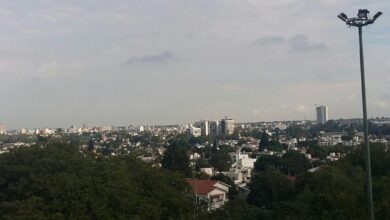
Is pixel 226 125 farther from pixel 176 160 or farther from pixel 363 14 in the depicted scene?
pixel 363 14

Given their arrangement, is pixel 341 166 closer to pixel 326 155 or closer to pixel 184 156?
pixel 184 156

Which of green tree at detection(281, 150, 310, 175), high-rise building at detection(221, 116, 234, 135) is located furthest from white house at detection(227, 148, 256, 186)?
high-rise building at detection(221, 116, 234, 135)

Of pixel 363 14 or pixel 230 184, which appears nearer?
pixel 363 14

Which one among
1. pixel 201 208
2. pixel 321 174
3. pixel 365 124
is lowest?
pixel 201 208

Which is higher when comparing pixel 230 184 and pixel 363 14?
pixel 363 14

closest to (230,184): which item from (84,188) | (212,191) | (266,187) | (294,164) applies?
(212,191)

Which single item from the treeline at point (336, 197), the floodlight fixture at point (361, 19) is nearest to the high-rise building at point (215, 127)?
the treeline at point (336, 197)

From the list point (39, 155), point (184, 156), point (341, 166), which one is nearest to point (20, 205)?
point (39, 155)

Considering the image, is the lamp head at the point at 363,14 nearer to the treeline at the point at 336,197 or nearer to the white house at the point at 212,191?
the treeline at the point at 336,197

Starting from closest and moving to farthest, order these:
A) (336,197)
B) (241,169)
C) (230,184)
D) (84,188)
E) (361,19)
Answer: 1. (361,19)
2. (336,197)
3. (84,188)
4. (230,184)
5. (241,169)

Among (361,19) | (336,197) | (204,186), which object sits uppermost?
(361,19)
